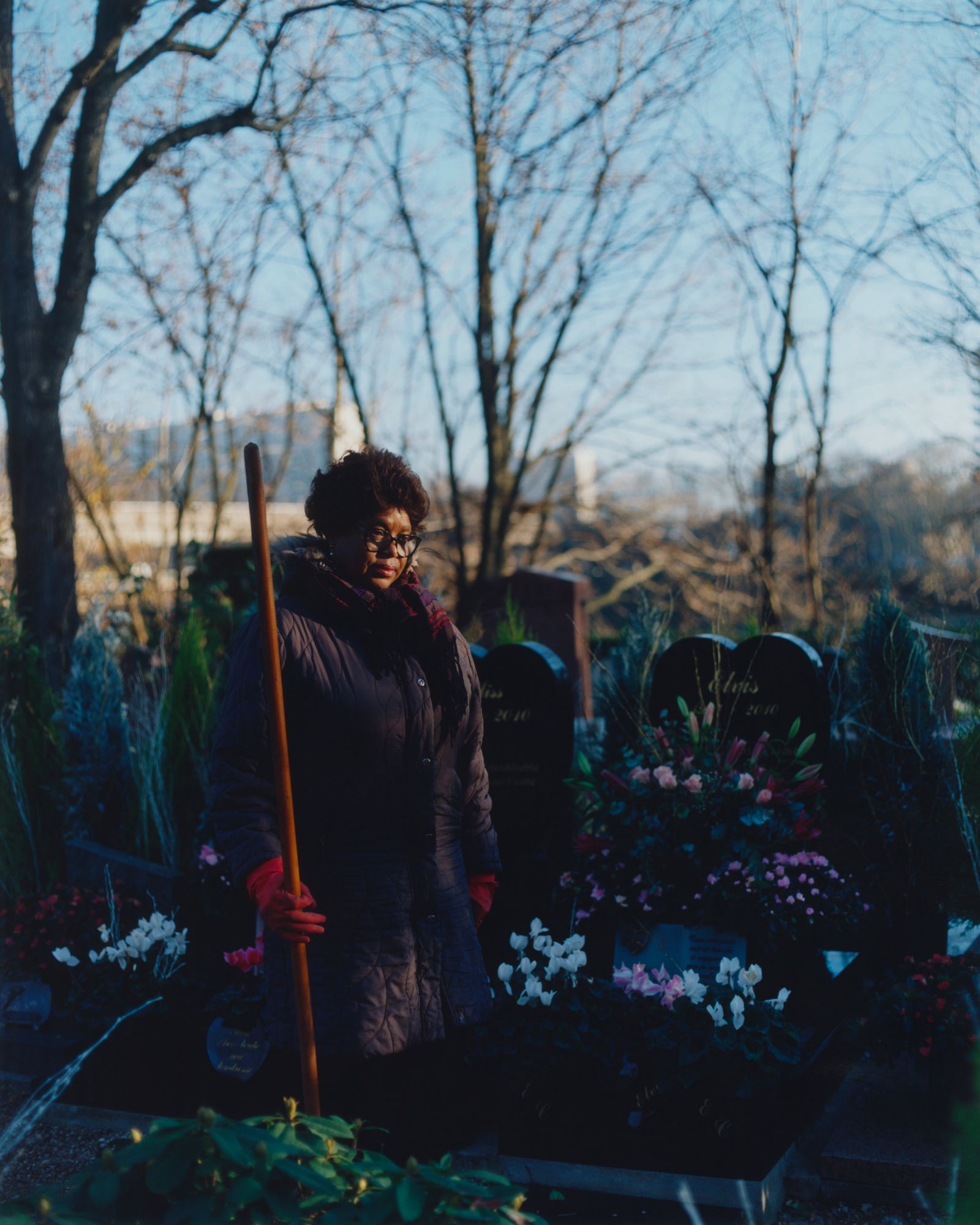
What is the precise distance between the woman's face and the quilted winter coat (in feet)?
0.38

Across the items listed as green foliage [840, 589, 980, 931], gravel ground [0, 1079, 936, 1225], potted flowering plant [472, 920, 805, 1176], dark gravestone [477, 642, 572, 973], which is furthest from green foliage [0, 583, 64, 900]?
green foliage [840, 589, 980, 931]

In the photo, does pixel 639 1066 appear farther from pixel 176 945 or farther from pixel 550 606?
pixel 550 606

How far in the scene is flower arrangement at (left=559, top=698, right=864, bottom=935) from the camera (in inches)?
162

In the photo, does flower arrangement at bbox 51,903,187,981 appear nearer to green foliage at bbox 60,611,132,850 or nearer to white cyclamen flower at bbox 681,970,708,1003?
green foliage at bbox 60,611,132,850

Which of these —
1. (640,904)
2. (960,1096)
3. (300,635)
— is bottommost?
(960,1096)

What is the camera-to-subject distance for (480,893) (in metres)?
2.94

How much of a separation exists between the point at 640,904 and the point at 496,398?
7.89 metres

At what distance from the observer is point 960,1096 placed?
3.46 meters

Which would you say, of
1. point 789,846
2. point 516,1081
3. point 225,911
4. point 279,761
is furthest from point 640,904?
point 279,761

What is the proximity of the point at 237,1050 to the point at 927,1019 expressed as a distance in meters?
2.22

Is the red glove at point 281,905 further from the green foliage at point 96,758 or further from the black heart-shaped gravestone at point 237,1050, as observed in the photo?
the green foliage at point 96,758

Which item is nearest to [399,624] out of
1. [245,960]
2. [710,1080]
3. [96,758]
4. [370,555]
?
[370,555]

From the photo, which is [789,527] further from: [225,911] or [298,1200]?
[298,1200]

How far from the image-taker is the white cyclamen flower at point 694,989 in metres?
3.46
